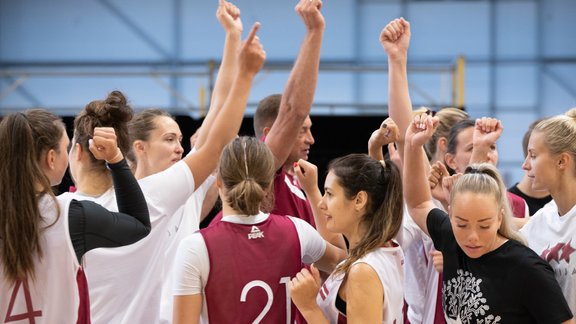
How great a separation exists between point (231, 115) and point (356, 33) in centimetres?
1033

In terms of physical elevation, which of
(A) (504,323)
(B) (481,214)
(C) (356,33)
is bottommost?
(A) (504,323)

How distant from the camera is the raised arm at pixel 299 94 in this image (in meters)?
3.02

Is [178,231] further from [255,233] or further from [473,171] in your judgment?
[473,171]

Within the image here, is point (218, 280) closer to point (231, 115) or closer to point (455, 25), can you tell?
point (231, 115)

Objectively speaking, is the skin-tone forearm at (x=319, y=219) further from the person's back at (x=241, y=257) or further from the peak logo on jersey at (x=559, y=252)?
the peak logo on jersey at (x=559, y=252)

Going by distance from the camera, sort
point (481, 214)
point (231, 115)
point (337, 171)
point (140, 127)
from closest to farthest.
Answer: point (481, 214) → point (337, 171) → point (231, 115) → point (140, 127)

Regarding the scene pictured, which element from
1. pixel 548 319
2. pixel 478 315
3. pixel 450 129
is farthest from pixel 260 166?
pixel 450 129

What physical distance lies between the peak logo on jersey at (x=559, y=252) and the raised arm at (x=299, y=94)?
1.05 meters

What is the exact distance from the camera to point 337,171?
265cm

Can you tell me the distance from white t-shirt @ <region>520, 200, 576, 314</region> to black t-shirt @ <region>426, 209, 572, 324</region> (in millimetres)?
190

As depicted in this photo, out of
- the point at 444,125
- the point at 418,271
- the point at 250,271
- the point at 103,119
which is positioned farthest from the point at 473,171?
the point at 103,119

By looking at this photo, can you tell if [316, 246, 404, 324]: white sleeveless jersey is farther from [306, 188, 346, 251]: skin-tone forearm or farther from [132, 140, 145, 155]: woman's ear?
[132, 140, 145, 155]: woman's ear

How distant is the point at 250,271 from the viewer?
2.52 metres

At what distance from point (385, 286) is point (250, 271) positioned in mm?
447
